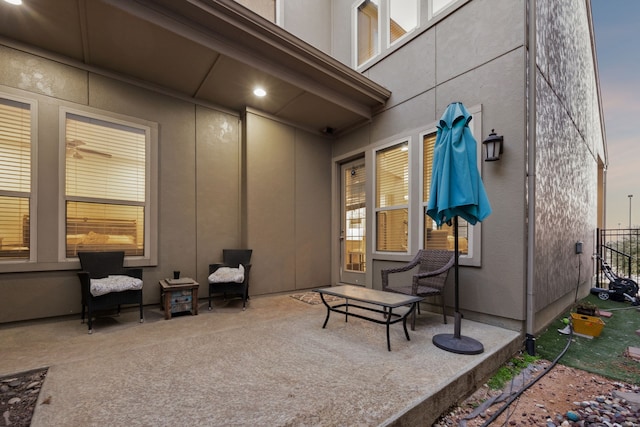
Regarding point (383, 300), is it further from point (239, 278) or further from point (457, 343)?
point (239, 278)

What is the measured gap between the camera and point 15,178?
3184 millimetres

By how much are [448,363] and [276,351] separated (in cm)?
145

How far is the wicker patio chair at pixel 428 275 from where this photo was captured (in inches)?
122

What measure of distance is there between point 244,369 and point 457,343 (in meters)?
1.91

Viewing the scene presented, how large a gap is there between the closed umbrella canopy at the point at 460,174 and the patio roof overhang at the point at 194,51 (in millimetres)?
2274

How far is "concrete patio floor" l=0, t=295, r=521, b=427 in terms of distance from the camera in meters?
1.62

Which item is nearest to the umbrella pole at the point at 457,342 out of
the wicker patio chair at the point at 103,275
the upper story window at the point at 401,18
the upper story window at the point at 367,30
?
the wicker patio chair at the point at 103,275

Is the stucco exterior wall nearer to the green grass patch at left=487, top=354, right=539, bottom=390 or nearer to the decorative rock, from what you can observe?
the green grass patch at left=487, top=354, right=539, bottom=390

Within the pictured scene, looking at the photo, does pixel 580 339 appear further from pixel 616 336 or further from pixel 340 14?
pixel 340 14

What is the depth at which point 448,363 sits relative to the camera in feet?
7.50

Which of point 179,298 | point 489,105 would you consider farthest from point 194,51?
point 489,105

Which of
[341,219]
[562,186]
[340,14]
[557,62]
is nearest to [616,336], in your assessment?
[562,186]

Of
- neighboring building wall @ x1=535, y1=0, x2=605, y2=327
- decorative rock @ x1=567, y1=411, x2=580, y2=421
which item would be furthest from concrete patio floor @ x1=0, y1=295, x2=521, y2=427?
neighboring building wall @ x1=535, y1=0, x2=605, y2=327

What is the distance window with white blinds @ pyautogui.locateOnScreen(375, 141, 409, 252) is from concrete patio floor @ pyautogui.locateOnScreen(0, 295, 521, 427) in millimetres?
1394
